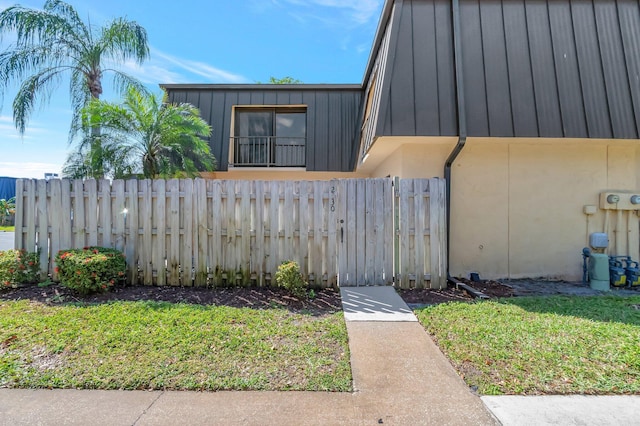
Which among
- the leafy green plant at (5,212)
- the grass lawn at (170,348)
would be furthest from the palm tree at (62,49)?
the leafy green plant at (5,212)

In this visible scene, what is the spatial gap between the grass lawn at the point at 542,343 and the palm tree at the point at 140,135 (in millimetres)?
6590

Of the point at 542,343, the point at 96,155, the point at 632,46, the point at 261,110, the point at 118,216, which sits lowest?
the point at 542,343

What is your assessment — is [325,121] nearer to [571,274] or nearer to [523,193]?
[523,193]

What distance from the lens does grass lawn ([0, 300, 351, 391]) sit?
2441 mm

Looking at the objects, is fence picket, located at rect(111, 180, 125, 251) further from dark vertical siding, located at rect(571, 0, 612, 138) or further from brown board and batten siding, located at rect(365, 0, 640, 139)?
dark vertical siding, located at rect(571, 0, 612, 138)

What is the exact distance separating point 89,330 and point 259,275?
2.37 metres

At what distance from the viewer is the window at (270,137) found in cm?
1143

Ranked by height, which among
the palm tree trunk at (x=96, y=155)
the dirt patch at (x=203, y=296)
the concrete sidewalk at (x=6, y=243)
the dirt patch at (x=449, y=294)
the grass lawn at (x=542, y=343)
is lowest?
the grass lawn at (x=542, y=343)

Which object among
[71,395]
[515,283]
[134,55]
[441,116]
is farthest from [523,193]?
[134,55]

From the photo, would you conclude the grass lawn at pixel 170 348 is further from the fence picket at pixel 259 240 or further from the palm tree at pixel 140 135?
the palm tree at pixel 140 135

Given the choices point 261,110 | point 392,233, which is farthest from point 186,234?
point 261,110

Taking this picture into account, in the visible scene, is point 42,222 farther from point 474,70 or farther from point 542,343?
point 474,70

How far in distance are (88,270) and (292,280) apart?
303cm

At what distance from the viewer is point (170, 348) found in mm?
2912
